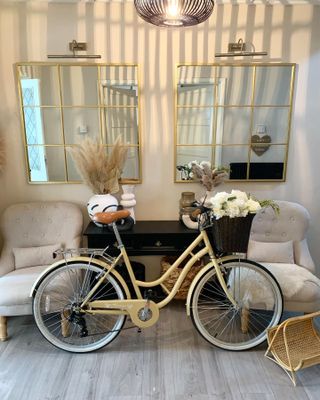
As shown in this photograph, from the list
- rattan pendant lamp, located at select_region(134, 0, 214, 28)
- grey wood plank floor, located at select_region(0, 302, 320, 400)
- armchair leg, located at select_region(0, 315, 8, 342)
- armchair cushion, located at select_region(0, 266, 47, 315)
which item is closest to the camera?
rattan pendant lamp, located at select_region(134, 0, 214, 28)

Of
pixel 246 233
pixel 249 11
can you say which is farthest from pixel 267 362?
pixel 249 11

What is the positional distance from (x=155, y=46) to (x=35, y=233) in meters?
1.77

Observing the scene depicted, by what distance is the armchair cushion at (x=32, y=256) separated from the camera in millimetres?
2363

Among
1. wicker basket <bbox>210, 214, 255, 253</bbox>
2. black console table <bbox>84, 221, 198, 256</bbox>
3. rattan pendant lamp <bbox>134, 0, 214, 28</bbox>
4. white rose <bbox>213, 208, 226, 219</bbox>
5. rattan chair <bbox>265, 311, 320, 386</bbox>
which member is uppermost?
rattan pendant lamp <bbox>134, 0, 214, 28</bbox>

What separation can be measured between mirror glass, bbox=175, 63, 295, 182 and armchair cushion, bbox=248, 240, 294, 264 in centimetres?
59

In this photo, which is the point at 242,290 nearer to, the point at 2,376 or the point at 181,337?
the point at 181,337

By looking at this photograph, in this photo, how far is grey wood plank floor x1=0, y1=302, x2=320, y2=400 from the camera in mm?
1726

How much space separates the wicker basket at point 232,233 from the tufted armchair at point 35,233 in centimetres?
121

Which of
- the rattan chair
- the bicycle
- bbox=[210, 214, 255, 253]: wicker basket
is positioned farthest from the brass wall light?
the rattan chair

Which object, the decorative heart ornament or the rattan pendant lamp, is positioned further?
the decorative heart ornament

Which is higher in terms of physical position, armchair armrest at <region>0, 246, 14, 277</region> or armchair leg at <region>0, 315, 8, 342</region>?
armchair armrest at <region>0, 246, 14, 277</region>

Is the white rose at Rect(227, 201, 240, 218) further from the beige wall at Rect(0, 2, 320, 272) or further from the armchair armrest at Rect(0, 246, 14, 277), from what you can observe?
the armchair armrest at Rect(0, 246, 14, 277)

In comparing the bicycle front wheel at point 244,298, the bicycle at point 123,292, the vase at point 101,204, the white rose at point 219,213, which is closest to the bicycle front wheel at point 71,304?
the bicycle at point 123,292

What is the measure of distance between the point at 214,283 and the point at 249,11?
212cm
